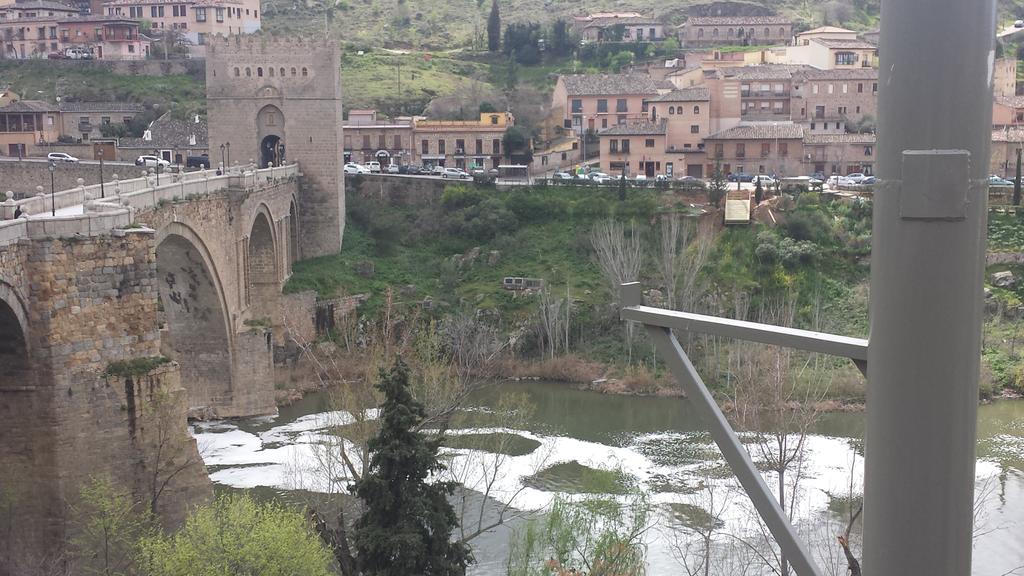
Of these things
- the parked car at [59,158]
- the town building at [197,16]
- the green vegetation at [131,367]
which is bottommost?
the green vegetation at [131,367]

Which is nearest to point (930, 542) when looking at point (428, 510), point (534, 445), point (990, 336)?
point (428, 510)

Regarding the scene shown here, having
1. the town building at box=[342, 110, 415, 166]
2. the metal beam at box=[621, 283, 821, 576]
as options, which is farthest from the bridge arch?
the metal beam at box=[621, 283, 821, 576]

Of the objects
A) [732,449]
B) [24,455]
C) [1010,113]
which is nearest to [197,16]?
[1010,113]

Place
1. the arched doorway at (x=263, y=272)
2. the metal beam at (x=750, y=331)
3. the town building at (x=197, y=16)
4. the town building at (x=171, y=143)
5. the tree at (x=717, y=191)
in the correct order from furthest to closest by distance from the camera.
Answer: the town building at (x=197, y=16)
the town building at (x=171, y=143)
the tree at (x=717, y=191)
the arched doorway at (x=263, y=272)
the metal beam at (x=750, y=331)

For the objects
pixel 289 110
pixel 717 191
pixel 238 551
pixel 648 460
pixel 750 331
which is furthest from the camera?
pixel 717 191

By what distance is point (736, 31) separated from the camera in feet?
161

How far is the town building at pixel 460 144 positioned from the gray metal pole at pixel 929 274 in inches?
1324

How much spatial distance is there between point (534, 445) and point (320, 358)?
22.5ft

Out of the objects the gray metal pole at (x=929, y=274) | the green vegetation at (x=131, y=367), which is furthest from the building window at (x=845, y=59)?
the gray metal pole at (x=929, y=274)

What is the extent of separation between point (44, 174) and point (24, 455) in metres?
18.2

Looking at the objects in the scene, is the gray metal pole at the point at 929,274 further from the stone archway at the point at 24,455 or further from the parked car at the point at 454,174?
the parked car at the point at 454,174

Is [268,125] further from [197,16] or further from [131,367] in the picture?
[197,16]

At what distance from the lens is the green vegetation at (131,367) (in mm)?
11812

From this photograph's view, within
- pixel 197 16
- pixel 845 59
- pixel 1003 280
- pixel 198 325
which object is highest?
pixel 197 16
